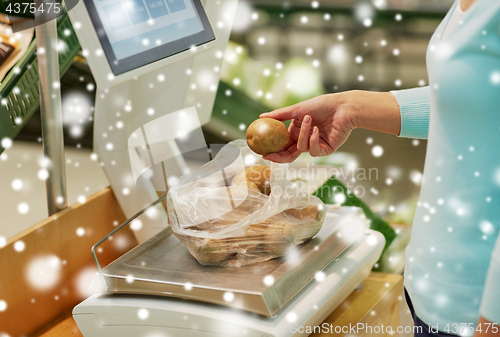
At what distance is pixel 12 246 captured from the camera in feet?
2.75

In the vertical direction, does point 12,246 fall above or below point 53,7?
below

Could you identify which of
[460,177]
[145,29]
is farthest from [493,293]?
[145,29]

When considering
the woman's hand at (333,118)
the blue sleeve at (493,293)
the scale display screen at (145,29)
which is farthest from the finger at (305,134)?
the blue sleeve at (493,293)

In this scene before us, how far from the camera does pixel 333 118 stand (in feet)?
2.74

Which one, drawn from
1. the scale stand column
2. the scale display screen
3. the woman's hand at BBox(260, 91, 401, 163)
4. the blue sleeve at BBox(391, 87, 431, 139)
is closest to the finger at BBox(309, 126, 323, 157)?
the woman's hand at BBox(260, 91, 401, 163)

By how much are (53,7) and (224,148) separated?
0.42 meters

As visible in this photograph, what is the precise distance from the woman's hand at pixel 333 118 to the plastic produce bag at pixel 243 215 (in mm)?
68

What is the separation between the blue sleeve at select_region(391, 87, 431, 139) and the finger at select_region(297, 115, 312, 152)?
0.52ft

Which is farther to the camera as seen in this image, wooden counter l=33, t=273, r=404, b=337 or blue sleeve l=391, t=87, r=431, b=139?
wooden counter l=33, t=273, r=404, b=337

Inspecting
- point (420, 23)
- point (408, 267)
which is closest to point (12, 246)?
point (408, 267)

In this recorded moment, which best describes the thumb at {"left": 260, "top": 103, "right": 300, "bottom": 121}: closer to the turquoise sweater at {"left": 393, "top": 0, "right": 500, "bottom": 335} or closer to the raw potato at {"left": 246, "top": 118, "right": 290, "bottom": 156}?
the raw potato at {"left": 246, "top": 118, "right": 290, "bottom": 156}

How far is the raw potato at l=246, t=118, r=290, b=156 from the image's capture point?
79cm

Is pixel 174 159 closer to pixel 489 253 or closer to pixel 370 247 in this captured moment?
pixel 370 247

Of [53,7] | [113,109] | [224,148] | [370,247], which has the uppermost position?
[53,7]
